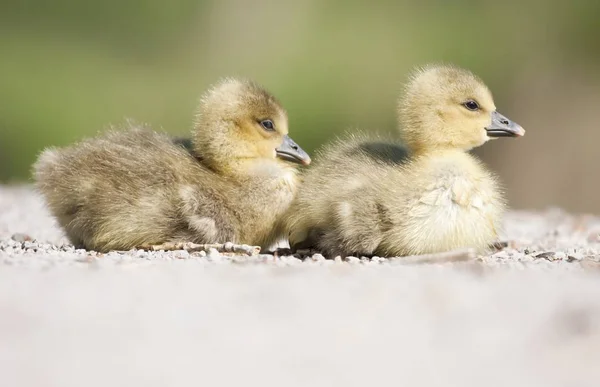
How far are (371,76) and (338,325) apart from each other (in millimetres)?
9690

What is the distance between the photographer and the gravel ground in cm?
295

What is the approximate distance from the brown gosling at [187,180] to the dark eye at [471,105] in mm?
755

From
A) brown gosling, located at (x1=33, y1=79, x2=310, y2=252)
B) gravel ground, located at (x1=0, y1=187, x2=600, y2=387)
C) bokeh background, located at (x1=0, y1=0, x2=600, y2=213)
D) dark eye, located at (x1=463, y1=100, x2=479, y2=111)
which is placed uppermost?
bokeh background, located at (x1=0, y1=0, x2=600, y2=213)

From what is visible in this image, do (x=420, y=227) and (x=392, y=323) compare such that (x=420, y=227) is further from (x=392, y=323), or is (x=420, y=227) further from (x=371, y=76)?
(x=371, y=76)

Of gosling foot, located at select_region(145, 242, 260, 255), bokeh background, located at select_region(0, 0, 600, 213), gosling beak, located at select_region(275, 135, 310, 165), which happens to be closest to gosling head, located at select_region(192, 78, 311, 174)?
gosling beak, located at select_region(275, 135, 310, 165)

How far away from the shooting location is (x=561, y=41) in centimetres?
1390

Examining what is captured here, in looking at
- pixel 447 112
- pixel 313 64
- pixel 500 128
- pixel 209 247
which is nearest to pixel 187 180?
pixel 209 247

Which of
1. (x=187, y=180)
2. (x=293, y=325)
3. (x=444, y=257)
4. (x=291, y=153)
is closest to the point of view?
(x=293, y=325)

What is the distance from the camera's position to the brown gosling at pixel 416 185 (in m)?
4.68

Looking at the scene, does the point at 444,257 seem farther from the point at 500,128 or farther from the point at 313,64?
the point at 313,64

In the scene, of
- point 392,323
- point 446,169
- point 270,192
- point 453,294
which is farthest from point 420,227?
point 392,323

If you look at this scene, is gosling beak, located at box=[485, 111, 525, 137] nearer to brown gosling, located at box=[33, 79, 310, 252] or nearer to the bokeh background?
brown gosling, located at box=[33, 79, 310, 252]

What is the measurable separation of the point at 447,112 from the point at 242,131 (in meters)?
0.92

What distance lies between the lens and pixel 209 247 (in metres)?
4.78
